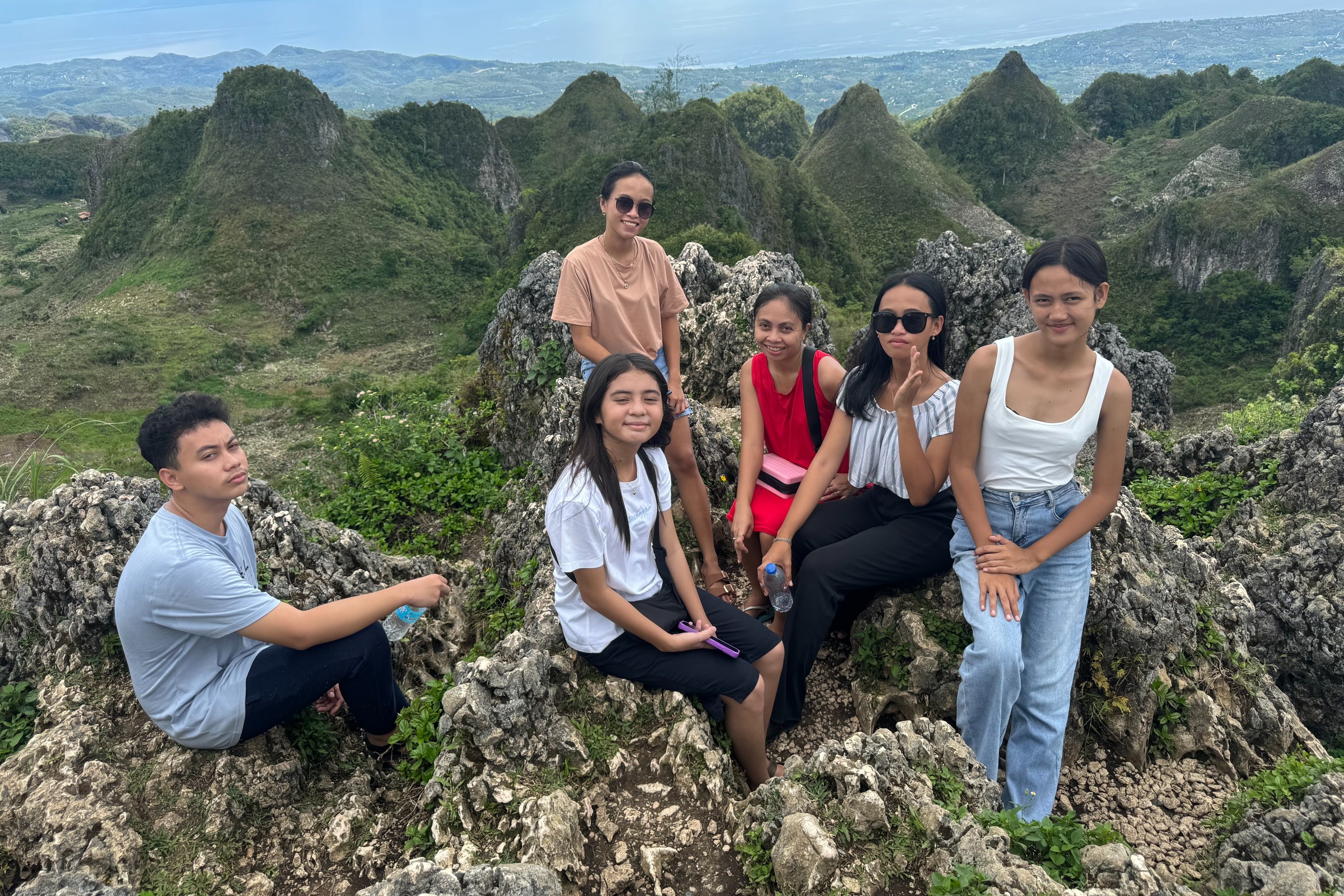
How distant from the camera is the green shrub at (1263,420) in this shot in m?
11.0

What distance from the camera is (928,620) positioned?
16.6ft

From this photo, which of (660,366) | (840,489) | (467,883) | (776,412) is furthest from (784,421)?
(467,883)

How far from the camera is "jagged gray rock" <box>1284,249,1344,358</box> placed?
34.9m

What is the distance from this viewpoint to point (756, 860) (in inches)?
137

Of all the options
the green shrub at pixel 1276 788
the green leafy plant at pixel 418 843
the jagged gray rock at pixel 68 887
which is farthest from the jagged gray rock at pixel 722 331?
the jagged gray rock at pixel 68 887

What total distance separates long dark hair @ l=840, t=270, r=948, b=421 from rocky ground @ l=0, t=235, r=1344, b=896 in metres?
1.43

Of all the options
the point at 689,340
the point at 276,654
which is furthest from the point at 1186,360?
the point at 276,654

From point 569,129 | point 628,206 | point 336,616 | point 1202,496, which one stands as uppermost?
point 569,129

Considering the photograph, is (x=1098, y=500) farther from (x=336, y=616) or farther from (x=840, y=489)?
(x=336, y=616)

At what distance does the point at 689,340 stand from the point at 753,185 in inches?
2086

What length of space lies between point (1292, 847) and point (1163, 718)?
4.24ft

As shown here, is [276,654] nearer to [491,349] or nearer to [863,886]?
[863,886]

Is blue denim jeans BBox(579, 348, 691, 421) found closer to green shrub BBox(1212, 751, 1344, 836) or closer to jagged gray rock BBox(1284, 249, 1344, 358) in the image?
green shrub BBox(1212, 751, 1344, 836)

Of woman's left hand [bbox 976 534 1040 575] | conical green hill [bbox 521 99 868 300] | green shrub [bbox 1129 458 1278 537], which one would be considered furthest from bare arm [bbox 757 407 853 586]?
conical green hill [bbox 521 99 868 300]
